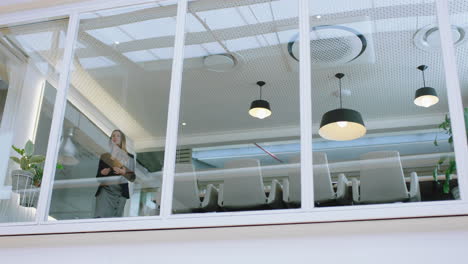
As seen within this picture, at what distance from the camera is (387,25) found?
17.6ft

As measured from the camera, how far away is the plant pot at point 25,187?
4.38m

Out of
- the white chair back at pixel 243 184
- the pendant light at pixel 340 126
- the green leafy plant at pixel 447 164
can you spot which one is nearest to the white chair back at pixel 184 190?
the white chair back at pixel 243 184

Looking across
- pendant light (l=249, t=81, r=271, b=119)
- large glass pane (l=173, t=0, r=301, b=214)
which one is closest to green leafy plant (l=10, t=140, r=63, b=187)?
large glass pane (l=173, t=0, r=301, b=214)

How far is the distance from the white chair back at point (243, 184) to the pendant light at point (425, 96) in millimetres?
1541

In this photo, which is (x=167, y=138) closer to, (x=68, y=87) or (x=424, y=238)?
(x=68, y=87)

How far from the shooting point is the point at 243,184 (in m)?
4.46

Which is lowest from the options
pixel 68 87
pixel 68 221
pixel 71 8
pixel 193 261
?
pixel 193 261

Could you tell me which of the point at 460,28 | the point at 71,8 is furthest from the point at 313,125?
the point at 71,8

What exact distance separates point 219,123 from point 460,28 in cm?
251

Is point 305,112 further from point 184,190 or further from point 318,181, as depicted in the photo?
point 184,190

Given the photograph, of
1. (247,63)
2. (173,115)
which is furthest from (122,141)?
(247,63)

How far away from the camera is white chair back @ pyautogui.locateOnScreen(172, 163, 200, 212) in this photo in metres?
3.98

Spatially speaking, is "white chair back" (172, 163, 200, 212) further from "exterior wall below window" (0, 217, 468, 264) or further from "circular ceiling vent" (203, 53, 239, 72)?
"circular ceiling vent" (203, 53, 239, 72)

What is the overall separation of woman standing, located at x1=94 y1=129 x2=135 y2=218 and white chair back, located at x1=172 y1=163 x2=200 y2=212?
0.48 metres
